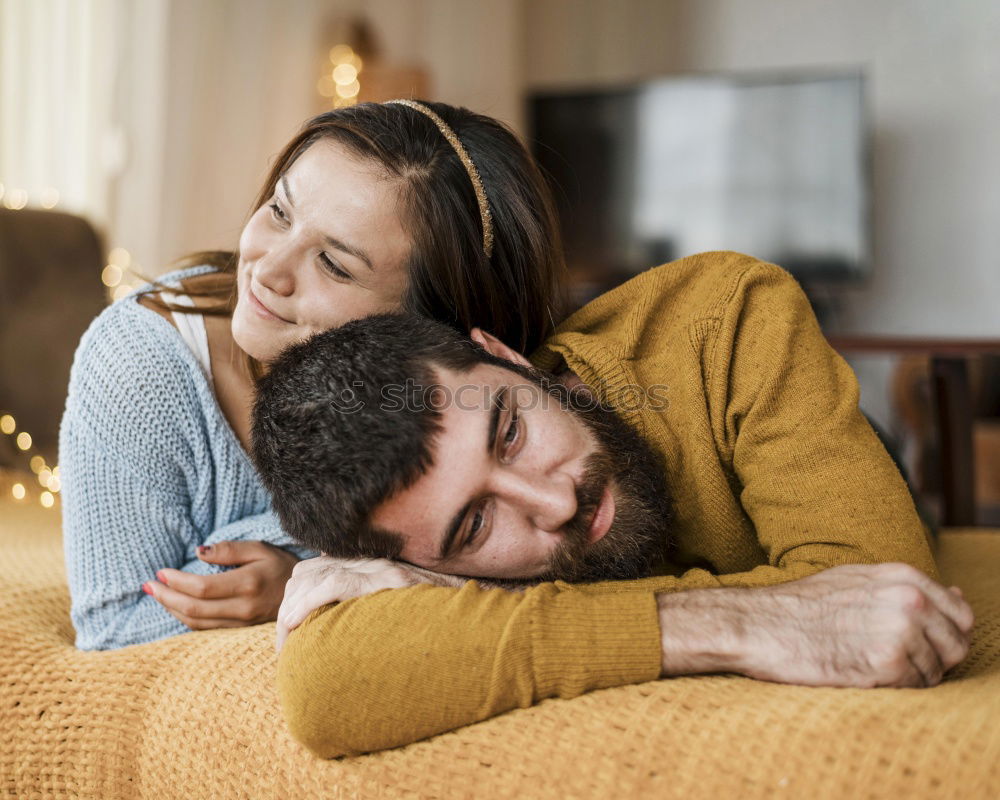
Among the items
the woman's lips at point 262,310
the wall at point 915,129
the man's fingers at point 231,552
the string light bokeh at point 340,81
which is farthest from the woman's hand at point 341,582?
the wall at point 915,129

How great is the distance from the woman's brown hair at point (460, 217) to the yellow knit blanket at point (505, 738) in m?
0.44

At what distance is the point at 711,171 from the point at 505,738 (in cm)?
371

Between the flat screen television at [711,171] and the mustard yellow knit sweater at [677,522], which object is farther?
the flat screen television at [711,171]

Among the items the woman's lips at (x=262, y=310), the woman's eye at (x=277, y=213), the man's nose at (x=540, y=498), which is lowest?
the man's nose at (x=540, y=498)

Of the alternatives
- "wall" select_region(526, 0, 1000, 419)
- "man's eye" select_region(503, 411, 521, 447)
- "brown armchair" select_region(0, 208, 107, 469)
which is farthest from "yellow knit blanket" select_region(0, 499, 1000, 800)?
"wall" select_region(526, 0, 1000, 419)

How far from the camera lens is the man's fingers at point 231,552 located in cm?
121

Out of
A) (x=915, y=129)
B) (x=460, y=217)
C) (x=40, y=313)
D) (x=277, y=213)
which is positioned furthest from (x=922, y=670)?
(x=915, y=129)

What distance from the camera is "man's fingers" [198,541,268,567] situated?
1.21 m

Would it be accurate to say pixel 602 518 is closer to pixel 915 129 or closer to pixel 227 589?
pixel 227 589

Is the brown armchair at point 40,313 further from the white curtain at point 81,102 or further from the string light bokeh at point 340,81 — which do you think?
the string light bokeh at point 340,81

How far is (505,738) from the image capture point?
0.85 meters

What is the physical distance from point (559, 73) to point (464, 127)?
12.3 ft

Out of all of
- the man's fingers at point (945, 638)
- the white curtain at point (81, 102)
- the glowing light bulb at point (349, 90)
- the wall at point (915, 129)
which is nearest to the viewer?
the man's fingers at point (945, 638)

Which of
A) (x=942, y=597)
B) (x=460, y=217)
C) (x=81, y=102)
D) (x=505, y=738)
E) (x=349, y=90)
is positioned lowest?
(x=505, y=738)
